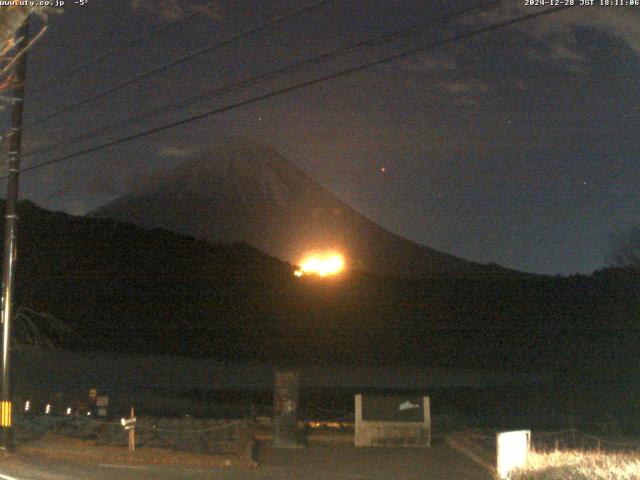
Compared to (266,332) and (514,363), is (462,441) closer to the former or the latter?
(514,363)

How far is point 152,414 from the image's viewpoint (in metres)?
35.2

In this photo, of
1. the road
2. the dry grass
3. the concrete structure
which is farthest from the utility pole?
the dry grass

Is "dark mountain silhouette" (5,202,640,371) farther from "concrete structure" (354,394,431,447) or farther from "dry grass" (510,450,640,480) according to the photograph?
"dry grass" (510,450,640,480)

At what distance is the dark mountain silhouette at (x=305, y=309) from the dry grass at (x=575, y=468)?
49220 millimetres

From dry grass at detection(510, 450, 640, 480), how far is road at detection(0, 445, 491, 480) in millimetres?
1950

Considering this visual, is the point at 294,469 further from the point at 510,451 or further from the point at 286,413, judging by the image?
the point at 510,451

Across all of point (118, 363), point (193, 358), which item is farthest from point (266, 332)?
point (118, 363)

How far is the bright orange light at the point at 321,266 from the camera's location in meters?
79.7

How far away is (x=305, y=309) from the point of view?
81.4 meters

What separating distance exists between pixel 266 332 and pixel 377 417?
54.0 m

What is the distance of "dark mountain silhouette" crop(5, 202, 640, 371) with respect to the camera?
69.4m

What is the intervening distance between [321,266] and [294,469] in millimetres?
66353

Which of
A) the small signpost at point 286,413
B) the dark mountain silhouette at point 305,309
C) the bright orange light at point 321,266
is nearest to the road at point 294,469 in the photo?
the small signpost at point 286,413

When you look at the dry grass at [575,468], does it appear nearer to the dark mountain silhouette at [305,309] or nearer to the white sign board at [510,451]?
the white sign board at [510,451]
